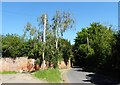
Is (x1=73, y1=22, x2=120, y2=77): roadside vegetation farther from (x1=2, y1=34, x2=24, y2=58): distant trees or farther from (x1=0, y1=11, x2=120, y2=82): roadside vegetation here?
(x1=2, y1=34, x2=24, y2=58): distant trees

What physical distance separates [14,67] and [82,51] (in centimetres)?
4232

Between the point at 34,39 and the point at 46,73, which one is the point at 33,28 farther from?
the point at 46,73

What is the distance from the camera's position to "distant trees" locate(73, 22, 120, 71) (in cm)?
3590

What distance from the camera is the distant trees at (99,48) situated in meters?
35.9

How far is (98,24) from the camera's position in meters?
89.2

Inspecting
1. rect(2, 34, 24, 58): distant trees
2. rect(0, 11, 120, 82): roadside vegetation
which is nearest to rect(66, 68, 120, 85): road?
rect(0, 11, 120, 82): roadside vegetation

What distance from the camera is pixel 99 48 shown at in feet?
166

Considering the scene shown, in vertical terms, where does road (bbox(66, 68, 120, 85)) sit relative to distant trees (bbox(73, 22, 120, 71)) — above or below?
below

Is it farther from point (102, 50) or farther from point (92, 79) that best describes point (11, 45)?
point (92, 79)

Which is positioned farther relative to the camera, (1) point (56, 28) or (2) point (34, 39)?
(1) point (56, 28)

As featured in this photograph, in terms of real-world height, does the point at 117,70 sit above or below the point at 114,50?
below

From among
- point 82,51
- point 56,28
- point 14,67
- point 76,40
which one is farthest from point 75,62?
point 14,67

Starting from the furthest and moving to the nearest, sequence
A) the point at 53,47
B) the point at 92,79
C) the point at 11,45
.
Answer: the point at 11,45
the point at 53,47
the point at 92,79

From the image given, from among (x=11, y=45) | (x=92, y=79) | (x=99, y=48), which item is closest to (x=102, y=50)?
(x=99, y=48)
